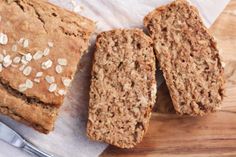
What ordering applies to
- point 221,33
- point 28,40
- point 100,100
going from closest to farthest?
point 28,40
point 100,100
point 221,33

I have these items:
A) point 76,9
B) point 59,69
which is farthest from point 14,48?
point 76,9

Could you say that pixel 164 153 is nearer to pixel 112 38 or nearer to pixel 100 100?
pixel 100 100

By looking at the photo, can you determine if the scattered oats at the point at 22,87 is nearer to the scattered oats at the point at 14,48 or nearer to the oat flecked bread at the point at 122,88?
the scattered oats at the point at 14,48

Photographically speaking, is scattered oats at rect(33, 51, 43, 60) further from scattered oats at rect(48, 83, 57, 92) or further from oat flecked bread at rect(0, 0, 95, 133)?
scattered oats at rect(48, 83, 57, 92)

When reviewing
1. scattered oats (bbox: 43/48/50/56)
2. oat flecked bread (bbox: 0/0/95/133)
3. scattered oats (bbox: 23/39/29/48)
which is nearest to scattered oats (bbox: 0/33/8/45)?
oat flecked bread (bbox: 0/0/95/133)

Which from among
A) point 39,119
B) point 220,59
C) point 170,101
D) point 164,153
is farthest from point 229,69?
point 39,119

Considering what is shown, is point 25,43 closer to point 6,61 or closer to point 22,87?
point 6,61

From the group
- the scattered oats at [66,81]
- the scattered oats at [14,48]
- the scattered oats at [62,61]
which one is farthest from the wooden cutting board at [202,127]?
the scattered oats at [14,48]

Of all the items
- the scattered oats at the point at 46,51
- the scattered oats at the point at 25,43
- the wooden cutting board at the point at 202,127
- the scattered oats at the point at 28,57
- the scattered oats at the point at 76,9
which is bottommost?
the wooden cutting board at the point at 202,127
